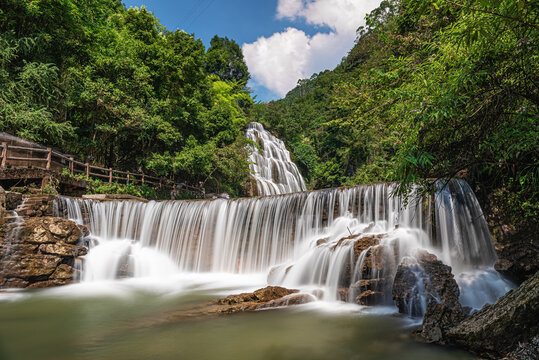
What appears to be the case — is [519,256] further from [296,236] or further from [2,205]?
[2,205]

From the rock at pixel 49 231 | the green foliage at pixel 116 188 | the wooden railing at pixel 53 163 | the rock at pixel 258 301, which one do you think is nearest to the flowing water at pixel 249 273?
the rock at pixel 258 301

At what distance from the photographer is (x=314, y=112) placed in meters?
41.2

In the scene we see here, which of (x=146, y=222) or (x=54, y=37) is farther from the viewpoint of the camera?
(x=54, y=37)

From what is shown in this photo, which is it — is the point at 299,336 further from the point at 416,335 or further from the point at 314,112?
the point at 314,112

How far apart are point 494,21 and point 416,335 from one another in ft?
13.5

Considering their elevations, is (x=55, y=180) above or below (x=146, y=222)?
above

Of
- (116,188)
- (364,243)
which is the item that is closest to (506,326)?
(364,243)

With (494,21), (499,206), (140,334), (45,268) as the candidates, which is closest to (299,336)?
(140,334)

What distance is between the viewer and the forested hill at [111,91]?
43.3 feet

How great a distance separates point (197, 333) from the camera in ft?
15.0

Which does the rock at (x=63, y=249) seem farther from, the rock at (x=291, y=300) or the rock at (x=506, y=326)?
the rock at (x=506, y=326)

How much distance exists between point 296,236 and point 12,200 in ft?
30.4

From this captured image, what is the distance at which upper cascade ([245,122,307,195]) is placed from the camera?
23859mm

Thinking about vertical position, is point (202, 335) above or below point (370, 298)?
below
